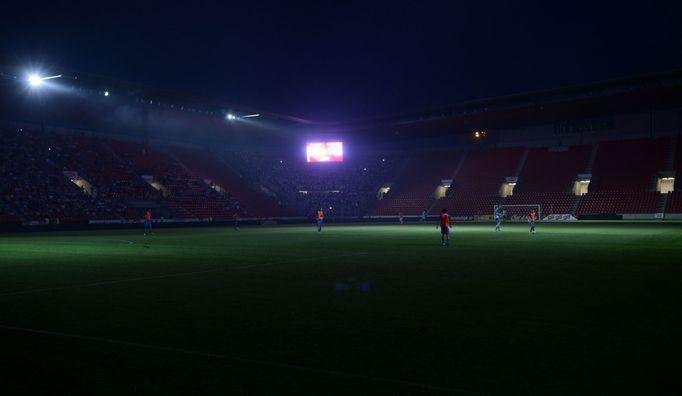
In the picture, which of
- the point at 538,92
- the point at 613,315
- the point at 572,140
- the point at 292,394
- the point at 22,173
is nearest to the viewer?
the point at 292,394

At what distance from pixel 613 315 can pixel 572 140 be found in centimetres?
6867

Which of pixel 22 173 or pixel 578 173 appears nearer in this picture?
pixel 22 173

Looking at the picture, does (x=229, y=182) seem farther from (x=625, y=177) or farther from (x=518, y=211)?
(x=625, y=177)

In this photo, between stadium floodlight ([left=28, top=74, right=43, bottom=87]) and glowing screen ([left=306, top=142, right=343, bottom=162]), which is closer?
stadium floodlight ([left=28, top=74, right=43, bottom=87])

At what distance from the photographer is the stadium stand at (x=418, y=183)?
A: 7244cm

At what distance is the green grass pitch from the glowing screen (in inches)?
2196

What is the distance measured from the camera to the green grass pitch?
199 inches

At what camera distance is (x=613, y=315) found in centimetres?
789

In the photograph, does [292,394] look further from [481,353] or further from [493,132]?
[493,132]

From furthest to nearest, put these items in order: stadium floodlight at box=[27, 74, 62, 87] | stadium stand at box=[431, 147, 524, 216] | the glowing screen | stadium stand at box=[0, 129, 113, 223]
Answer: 1. the glowing screen
2. stadium stand at box=[431, 147, 524, 216]
3. stadium floodlight at box=[27, 74, 62, 87]
4. stadium stand at box=[0, 129, 113, 223]

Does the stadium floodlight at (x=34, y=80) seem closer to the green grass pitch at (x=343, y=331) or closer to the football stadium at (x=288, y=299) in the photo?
the football stadium at (x=288, y=299)

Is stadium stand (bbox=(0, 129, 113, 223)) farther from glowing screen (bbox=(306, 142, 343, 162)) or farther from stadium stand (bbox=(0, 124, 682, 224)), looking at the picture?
glowing screen (bbox=(306, 142, 343, 162))

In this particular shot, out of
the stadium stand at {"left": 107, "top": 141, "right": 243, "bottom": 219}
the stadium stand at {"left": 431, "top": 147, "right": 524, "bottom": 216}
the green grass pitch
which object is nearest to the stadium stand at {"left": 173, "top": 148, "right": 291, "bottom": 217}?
the stadium stand at {"left": 107, "top": 141, "right": 243, "bottom": 219}

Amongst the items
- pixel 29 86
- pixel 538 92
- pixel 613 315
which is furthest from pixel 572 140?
pixel 613 315
